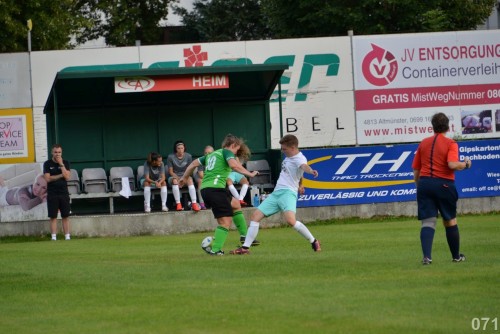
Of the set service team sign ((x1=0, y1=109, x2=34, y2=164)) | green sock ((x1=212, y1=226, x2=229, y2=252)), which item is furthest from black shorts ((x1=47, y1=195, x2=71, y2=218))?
green sock ((x1=212, y1=226, x2=229, y2=252))

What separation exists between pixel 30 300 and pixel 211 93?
63.8 ft

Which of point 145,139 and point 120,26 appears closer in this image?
point 145,139

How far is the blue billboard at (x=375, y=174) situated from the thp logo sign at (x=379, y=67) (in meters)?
4.29

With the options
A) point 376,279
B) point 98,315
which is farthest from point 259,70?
point 98,315

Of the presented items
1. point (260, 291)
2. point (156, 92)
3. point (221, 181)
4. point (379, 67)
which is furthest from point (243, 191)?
point (260, 291)

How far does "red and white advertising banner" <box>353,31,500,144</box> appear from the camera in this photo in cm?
3334

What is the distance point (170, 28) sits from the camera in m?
75.8

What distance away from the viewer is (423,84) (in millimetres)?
33594

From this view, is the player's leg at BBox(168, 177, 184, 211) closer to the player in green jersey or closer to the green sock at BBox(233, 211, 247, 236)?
the green sock at BBox(233, 211, 247, 236)

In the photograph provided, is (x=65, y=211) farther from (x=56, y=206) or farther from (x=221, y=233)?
(x=221, y=233)

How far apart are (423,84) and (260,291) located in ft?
71.8

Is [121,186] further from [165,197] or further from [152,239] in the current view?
[152,239]

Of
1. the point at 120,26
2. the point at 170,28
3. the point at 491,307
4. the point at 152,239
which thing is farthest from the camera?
the point at 170,28

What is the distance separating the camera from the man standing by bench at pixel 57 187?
26.0 meters
